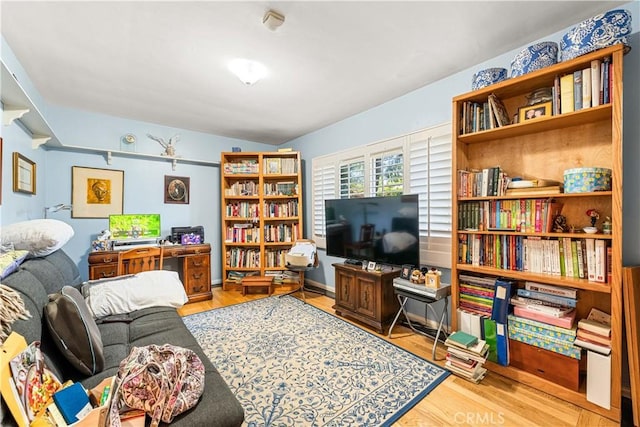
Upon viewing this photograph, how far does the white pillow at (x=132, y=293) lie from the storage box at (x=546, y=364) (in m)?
2.75

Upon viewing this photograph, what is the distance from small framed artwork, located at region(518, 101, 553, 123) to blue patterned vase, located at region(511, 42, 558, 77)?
0.25 meters

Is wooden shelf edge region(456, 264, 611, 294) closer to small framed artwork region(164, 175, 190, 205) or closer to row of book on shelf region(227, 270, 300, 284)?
row of book on shelf region(227, 270, 300, 284)

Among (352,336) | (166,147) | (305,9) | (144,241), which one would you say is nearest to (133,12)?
(305,9)

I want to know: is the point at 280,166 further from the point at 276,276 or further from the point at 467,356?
the point at 467,356

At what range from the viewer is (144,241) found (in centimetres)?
354

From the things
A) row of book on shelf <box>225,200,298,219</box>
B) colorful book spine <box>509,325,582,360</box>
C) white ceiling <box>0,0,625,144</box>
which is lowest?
colorful book spine <box>509,325,582,360</box>

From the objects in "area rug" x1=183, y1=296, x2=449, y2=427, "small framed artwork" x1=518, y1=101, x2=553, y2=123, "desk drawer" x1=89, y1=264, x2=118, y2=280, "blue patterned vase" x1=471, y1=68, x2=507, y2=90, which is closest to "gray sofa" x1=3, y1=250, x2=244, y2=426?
"area rug" x1=183, y1=296, x2=449, y2=427

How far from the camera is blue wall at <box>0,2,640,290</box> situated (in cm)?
170

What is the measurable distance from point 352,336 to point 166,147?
3.64 metres

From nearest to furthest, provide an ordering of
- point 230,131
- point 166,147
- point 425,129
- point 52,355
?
point 52,355, point 425,129, point 166,147, point 230,131

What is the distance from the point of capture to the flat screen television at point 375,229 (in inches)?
97.7

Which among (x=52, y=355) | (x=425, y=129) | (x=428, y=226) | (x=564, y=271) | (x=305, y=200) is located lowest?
(x=52, y=355)

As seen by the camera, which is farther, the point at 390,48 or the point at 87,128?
the point at 87,128

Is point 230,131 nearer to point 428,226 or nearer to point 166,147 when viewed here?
point 166,147
